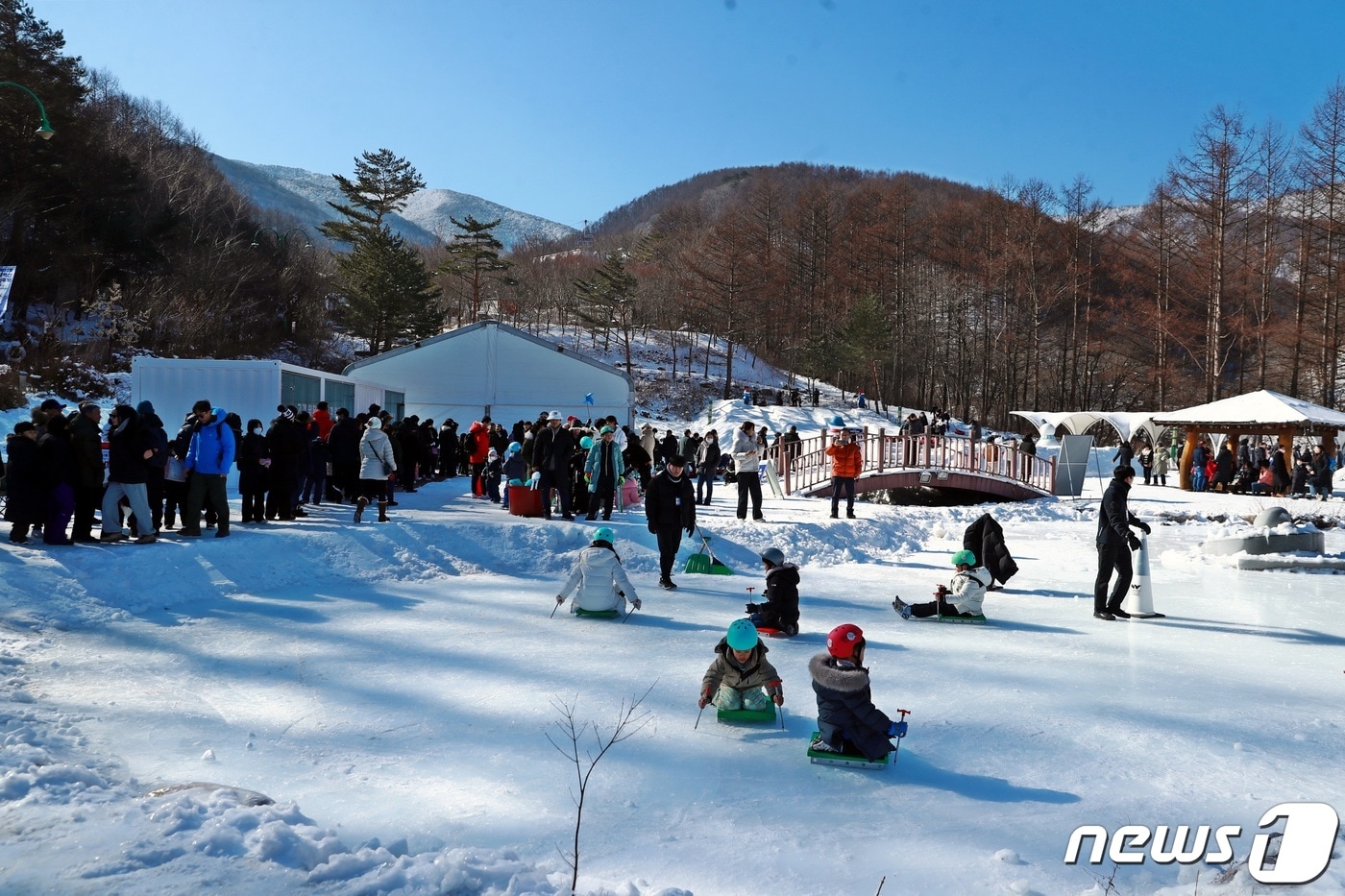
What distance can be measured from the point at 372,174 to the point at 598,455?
5172 centimetres

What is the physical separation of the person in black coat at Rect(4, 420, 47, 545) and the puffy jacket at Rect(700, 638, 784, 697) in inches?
317

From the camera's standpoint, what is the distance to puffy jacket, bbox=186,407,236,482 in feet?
35.4

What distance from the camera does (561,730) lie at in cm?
539

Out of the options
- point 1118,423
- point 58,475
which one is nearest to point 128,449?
point 58,475

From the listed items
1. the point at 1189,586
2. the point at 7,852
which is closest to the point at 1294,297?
the point at 1189,586

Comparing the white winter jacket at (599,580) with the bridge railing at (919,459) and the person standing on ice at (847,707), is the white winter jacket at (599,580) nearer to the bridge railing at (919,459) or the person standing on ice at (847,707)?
the person standing on ice at (847,707)

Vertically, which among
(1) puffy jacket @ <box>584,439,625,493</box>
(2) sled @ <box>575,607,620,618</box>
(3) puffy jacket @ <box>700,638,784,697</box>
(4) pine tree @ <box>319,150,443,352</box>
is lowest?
(2) sled @ <box>575,607,620,618</box>

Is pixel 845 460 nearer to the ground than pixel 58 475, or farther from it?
farther from it

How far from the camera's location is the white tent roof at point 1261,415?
2442 centimetres

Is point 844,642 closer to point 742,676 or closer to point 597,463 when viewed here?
point 742,676

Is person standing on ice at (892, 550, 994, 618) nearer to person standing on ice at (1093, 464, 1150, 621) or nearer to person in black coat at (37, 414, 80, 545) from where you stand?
person standing on ice at (1093, 464, 1150, 621)

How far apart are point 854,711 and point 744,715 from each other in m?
0.91

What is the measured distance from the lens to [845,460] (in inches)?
679

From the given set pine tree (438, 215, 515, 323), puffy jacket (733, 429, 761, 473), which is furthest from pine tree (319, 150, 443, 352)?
puffy jacket (733, 429, 761, 473)
